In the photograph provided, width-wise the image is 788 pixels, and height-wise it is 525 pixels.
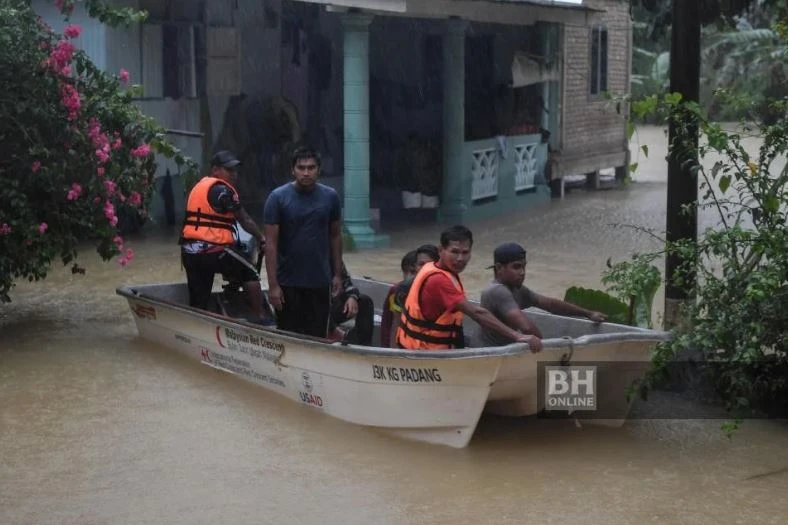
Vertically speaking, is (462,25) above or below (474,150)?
above

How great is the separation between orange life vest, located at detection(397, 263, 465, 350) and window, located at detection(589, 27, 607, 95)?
15.5 m

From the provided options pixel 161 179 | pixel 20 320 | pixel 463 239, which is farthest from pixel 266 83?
pixel 463 239

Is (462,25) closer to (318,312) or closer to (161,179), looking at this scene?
(161,179)

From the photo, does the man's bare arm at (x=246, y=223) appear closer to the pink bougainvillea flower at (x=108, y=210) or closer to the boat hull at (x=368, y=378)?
the boat hull at (x=368, y=378)

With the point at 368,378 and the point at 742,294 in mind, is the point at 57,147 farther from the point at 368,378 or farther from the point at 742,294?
the point at 742,294

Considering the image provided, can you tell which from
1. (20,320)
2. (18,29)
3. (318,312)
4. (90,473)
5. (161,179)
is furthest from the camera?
(161,179)

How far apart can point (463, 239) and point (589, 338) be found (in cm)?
89

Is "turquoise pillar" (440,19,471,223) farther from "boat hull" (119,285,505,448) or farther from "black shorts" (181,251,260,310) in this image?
"boat hull" (119,285,505,448)

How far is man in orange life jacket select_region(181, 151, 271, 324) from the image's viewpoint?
382 inches

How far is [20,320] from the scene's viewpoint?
11227 mm

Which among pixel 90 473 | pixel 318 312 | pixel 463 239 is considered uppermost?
pixel 463 239

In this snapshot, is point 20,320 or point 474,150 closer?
point 20,320

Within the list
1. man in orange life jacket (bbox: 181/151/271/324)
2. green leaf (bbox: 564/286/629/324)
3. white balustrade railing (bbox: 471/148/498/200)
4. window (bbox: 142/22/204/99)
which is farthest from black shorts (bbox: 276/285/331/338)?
white balustrade railing (bbox: 471/148/498/200)

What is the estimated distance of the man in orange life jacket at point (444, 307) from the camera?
7.27 m
